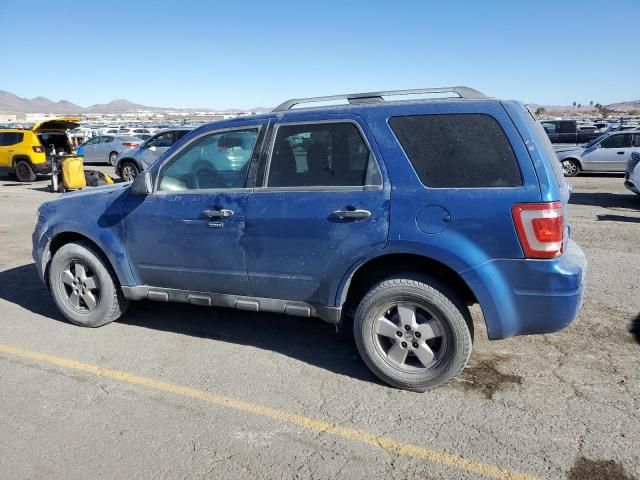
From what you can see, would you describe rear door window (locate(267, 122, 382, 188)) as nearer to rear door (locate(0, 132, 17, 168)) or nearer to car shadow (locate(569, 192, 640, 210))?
car shadow (locate(569, 192, 640, 210))

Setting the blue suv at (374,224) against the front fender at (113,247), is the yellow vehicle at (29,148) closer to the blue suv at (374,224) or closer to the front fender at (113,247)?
the front fender at (113,247)

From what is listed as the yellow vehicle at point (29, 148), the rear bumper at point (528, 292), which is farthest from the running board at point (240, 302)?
the yellow vehicle at point (29, 148)

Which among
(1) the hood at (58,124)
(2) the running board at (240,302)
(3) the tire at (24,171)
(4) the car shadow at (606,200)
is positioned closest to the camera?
(2) the running board at (240,302)

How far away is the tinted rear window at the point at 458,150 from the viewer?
10.3ft

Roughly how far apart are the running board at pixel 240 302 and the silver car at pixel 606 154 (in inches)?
572

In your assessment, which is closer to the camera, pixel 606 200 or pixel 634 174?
pixel 634 174

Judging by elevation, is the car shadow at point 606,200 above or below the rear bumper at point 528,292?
below

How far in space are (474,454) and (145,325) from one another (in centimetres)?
317

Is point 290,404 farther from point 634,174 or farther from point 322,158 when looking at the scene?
point 634,174

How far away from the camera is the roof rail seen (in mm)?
3461

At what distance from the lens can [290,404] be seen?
11.0ft

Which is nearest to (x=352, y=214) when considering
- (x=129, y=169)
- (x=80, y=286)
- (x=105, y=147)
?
(x=80, y=286)

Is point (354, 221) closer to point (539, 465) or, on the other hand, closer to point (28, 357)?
point (539, 465)

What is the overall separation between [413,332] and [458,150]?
4.03 feet
